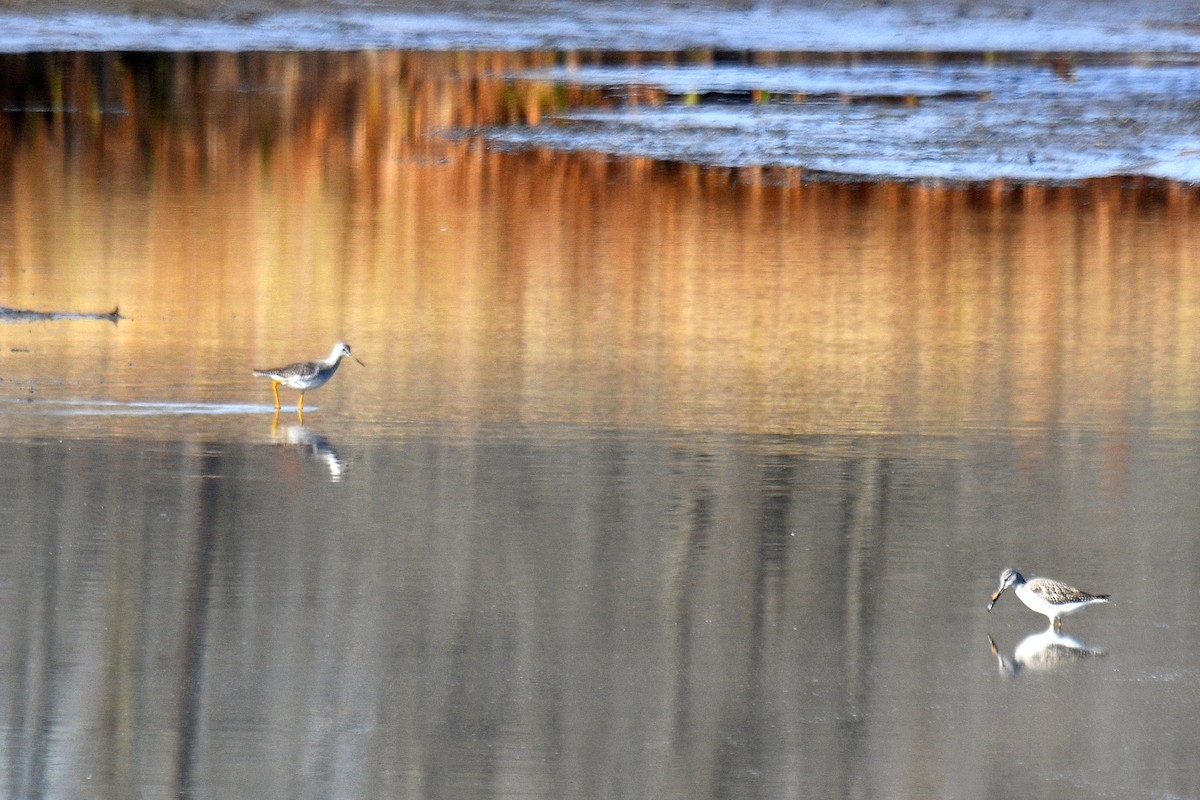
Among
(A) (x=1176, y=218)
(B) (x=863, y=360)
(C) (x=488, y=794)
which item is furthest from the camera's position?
(A) (x=1176, y=218)

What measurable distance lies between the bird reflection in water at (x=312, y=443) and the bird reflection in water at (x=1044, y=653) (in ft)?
8.66

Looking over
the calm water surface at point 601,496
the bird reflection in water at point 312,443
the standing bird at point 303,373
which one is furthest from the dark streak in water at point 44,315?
the bird reflection in water at point 312,443

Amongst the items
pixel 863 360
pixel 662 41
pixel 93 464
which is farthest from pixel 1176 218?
pixel 662 41

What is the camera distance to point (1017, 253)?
12531 millimetres

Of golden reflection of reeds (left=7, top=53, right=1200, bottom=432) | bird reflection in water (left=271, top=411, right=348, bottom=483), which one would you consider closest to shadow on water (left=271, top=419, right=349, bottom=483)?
bird reflection in water (left=271, top=411, right=348, bottom=483)

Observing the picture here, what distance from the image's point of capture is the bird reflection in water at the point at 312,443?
7.69m

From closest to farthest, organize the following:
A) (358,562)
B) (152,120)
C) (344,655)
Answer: (344,655)
(358,562)
(152,120)

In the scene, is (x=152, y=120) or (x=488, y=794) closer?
(x=488, y=794)

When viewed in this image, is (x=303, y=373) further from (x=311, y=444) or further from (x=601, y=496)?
(x=601, y=496)

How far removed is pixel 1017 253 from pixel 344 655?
25.2 ft

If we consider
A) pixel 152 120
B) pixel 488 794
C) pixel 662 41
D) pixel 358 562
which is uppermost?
pixel 662 41

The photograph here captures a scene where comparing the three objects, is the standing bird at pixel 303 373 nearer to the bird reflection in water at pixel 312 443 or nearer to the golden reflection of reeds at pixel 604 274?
the bird reflection in water at pixel 312 443

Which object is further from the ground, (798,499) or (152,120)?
(152,120)

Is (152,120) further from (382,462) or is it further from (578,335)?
(382,462)
